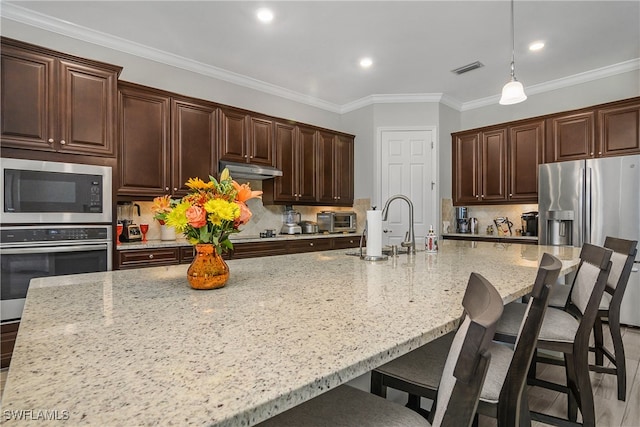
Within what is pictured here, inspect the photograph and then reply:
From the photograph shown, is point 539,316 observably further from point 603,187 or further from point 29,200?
point 603,187

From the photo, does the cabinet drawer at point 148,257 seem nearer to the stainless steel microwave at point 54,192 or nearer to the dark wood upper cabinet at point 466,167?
the stainless steel microwave at point 54,192

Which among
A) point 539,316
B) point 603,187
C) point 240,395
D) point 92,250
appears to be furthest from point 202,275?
point 603,187

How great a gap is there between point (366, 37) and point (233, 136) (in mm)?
1704

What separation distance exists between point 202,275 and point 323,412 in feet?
1.95

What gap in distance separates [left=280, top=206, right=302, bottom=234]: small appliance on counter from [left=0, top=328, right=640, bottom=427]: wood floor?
8.86 feet

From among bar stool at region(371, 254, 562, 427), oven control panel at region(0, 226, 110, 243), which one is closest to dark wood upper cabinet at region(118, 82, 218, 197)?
oven control panel at region(0, 226, 110, 243)

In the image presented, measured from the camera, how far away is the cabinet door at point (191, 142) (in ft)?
10.7

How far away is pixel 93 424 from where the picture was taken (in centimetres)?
40

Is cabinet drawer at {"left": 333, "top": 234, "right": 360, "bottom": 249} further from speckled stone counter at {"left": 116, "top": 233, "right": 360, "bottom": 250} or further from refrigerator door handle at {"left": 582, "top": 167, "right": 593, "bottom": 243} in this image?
refrigerator door handle at {"left": 582, "top": 167, "right": 593, "bottom": 243}

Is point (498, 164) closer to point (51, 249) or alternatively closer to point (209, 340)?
point (209, 340)

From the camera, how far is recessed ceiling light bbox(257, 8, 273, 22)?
8.99 ft

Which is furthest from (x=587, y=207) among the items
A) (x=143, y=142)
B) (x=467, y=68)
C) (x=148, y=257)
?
(x=143, y=142)

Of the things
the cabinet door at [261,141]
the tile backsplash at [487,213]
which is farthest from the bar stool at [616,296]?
the cabinet door at [261,141]

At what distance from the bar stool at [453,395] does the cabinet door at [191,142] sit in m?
2.89
